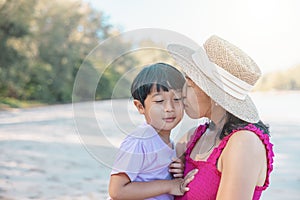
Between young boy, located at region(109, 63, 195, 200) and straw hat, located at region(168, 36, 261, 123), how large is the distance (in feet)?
0.19

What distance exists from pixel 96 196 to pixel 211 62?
9.68 ft

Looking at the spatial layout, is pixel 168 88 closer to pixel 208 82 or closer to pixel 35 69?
pixel 208 82

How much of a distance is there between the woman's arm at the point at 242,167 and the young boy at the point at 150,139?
14 centimetres

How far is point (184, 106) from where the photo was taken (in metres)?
1.16

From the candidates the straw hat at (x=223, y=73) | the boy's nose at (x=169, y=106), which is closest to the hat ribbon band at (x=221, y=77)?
the straw hat at (x=223, y=73)

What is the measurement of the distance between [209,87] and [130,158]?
0.25 meters

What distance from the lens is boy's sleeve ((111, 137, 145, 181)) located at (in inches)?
44.9

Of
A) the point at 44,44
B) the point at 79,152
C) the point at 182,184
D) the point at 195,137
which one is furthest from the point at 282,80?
the point at 182,184

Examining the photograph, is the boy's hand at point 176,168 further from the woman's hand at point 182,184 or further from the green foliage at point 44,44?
the green foliage at point 44,44

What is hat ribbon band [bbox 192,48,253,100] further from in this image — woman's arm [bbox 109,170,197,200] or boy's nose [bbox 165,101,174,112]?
woman's arm [bbox 109,170,197,200]

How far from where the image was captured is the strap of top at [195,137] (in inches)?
50.5

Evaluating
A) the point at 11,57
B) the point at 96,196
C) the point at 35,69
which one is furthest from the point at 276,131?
the point at 35,69

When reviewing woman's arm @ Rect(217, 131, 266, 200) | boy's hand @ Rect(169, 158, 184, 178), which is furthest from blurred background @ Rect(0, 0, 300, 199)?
woman's arm @ Rect(217, 131, 266, 200)

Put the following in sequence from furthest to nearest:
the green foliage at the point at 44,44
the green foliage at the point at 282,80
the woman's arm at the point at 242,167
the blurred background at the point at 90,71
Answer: the green foliage at the point at 44,44
the green foliage at the point at 282,80
the blurred background at the point at 90,71
the woman's arm at the point at 242,167
